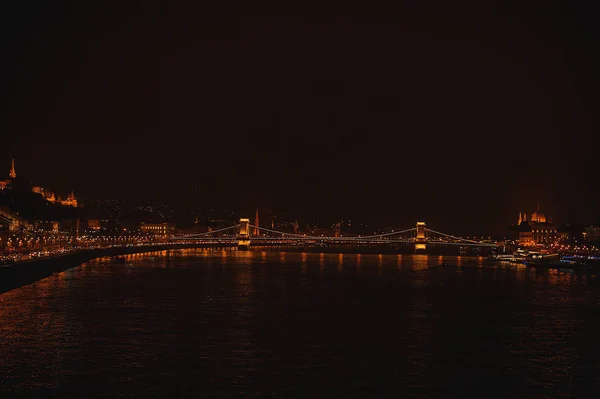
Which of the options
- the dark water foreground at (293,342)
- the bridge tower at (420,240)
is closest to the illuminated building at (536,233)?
the bridge tower at (420,240)

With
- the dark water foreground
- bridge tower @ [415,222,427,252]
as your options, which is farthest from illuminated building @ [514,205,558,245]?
the dark water foreground

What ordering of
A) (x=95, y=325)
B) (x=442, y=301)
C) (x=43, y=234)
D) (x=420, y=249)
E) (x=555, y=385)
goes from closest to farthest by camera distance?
(x=555, y=385), (x=95, y=325), (x=442, y=301), (x=43, y=234), (x=420, y=249)

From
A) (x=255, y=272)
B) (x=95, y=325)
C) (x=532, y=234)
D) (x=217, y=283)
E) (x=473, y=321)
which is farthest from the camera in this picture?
(x=532, y=234)

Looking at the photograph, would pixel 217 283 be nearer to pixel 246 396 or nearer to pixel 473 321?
pixel 473 321

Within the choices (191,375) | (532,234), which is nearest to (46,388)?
(191,375)

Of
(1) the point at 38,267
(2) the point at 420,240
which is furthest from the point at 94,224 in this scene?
(1) the point at 38,267

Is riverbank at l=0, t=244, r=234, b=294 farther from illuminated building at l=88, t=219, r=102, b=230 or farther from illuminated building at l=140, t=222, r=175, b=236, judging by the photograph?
illuminated building at l=140, t=222, r=175, b=236

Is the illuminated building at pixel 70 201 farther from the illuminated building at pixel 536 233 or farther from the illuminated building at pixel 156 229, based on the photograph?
the illuminated building at pixel 536 233
